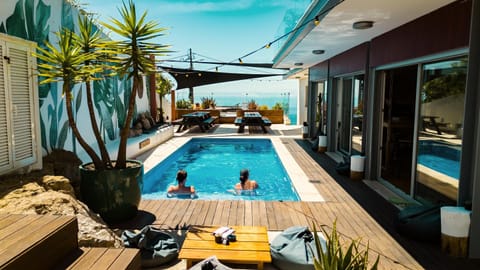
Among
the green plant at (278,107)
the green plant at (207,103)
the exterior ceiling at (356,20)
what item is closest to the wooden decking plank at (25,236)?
the exterior ceiling at (356,20)

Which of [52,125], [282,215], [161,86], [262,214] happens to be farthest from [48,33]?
[161,86]

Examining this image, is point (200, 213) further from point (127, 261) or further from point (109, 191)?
point (127, 261)

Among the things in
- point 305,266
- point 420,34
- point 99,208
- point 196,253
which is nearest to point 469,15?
point 420,34

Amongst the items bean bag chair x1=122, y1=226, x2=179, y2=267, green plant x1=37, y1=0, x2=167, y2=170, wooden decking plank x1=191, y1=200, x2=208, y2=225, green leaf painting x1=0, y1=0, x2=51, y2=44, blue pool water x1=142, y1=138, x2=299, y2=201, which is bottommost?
blue pool water x1=142, y1=138, x2=299, y2=201

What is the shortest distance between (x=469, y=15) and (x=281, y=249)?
3124 millimetres

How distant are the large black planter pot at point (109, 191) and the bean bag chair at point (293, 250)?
1894mm

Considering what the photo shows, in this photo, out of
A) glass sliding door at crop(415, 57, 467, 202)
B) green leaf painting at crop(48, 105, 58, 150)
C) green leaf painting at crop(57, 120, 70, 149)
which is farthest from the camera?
green leaf painting at crop(57, 120, 70, 149)

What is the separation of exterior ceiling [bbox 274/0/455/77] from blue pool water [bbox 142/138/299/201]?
281cm

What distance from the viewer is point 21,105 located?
4.16m

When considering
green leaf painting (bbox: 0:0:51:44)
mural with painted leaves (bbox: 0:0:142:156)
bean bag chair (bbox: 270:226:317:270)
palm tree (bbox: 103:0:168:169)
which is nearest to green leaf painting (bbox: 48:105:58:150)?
mural with painted leaves (bbox: 0:0:142:156)

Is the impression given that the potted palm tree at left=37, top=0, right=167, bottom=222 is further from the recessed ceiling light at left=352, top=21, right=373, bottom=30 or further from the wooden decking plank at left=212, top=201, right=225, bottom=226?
the recessed ceiling light at left=352, top=21, right=373, bottom=30

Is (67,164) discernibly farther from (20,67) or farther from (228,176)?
(228,176)

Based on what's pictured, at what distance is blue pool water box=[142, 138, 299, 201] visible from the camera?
685cm

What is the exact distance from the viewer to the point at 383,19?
478 cm
